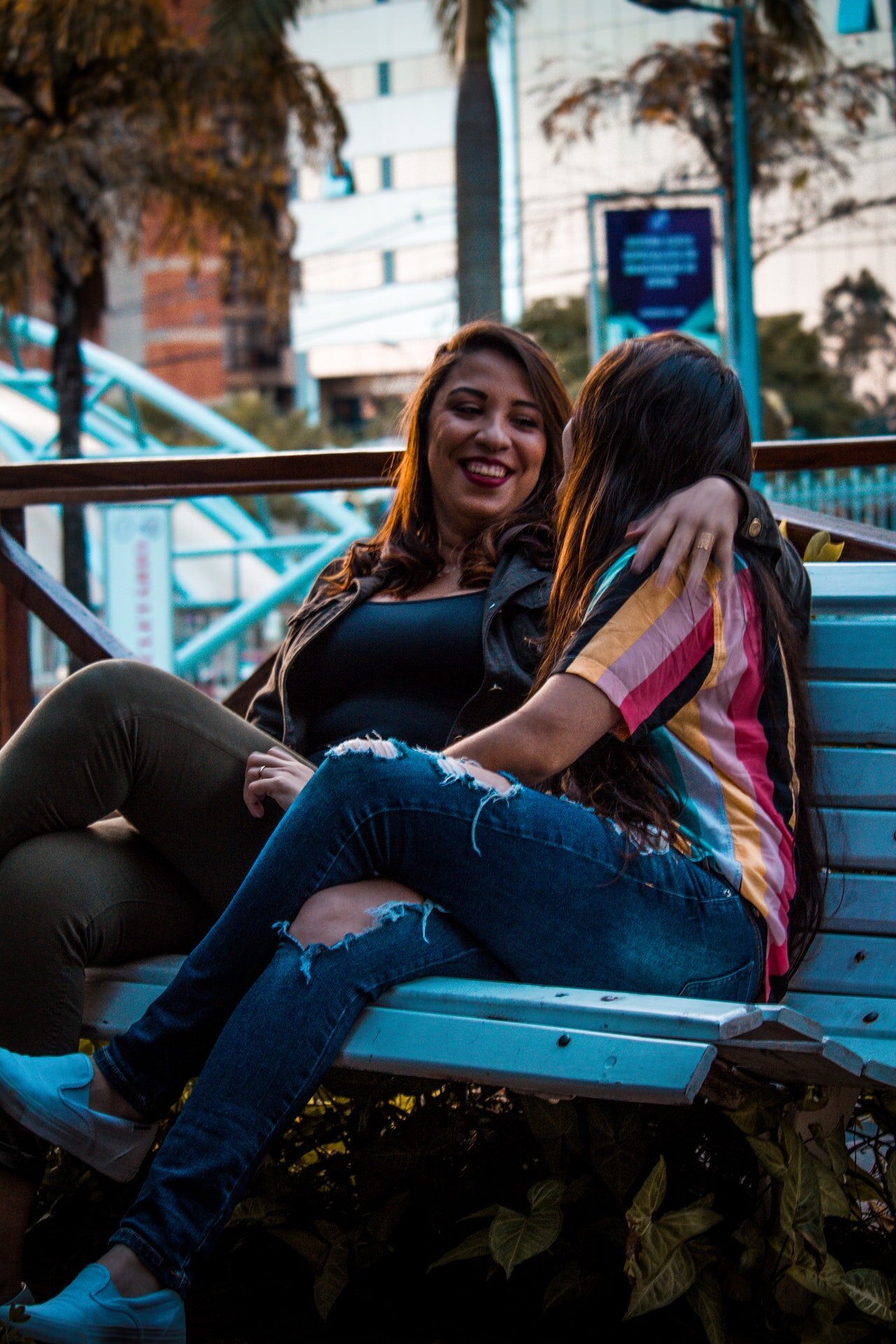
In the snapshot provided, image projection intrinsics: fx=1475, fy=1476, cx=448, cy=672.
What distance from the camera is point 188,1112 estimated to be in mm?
1938

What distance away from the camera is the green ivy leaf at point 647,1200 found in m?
1.94

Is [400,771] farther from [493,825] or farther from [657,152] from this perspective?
[657,152]

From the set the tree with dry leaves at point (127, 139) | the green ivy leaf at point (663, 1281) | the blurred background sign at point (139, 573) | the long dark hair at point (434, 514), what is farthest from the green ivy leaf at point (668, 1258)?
the tree with dry leaves at point (127, 139)

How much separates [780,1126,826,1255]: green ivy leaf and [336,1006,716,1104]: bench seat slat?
0.30 m

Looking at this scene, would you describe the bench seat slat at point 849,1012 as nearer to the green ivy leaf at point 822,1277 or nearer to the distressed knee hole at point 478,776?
the green ivy leaf at point 822,1277

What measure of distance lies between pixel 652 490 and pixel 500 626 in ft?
2.16

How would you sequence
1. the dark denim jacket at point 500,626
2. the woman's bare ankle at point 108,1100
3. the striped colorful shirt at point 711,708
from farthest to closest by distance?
the dark denim jacket at point 500,626, the woman's bare ankle at point 108,1100, the striped colorful shirt at point 711,708

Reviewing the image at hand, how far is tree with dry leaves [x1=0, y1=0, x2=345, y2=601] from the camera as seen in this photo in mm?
12641

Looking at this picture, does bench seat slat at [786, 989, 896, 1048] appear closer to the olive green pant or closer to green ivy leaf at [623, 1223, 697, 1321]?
green ivy leaf at [623, 1223, 697, 1321]

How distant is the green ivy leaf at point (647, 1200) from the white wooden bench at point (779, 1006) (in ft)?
0.61

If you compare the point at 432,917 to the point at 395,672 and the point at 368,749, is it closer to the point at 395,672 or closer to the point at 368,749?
the point at 368,749

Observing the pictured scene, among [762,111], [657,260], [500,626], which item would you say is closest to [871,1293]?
[500,626]

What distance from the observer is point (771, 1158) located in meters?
1.95

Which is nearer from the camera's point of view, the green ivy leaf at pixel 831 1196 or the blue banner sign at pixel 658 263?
the green ivy leaf at pixel 831 1196
